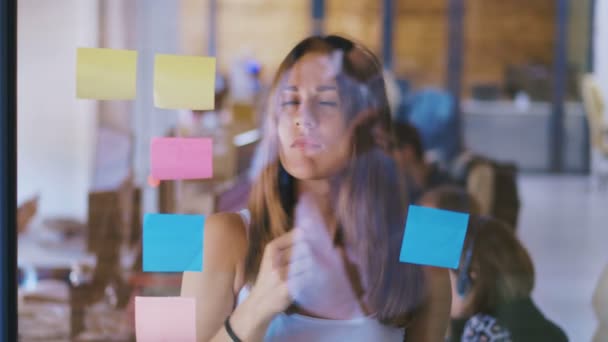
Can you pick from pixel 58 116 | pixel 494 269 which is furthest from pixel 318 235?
pixel 58 116

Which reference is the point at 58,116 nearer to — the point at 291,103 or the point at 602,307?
the point at 602,307

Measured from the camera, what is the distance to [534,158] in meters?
10.6

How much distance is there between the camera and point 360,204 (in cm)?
141

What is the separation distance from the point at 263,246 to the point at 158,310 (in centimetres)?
19

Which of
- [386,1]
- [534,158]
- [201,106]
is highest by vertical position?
[386,1]

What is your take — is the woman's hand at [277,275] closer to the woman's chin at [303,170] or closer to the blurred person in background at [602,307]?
the woman's chin at [303,170]

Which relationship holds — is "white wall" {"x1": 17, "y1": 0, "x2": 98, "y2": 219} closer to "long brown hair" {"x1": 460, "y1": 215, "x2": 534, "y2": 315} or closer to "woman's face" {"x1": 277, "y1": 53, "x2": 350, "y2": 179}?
"long brown hair" {"x1": 460, "y1": 215, "x2": 534, "y2": 315}

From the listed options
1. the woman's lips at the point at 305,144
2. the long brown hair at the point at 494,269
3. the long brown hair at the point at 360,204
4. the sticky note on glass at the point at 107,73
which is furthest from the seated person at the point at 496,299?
the sticky note on glass at the point at 107,73

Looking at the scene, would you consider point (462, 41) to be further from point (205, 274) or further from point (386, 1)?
point (205, 274)

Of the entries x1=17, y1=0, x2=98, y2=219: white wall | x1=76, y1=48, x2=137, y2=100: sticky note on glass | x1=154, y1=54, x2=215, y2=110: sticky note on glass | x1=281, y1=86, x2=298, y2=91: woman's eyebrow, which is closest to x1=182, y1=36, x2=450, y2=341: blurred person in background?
x1=281, y1=86, x2=298, y2=91: woman's eyebrow

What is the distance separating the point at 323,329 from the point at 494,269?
0.73 meters

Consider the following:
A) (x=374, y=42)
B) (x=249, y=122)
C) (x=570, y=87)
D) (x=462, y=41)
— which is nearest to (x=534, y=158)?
(x=570, y=87)

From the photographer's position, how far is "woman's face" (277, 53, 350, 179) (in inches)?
54.4

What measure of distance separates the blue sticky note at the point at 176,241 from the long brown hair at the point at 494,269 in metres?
0.60
